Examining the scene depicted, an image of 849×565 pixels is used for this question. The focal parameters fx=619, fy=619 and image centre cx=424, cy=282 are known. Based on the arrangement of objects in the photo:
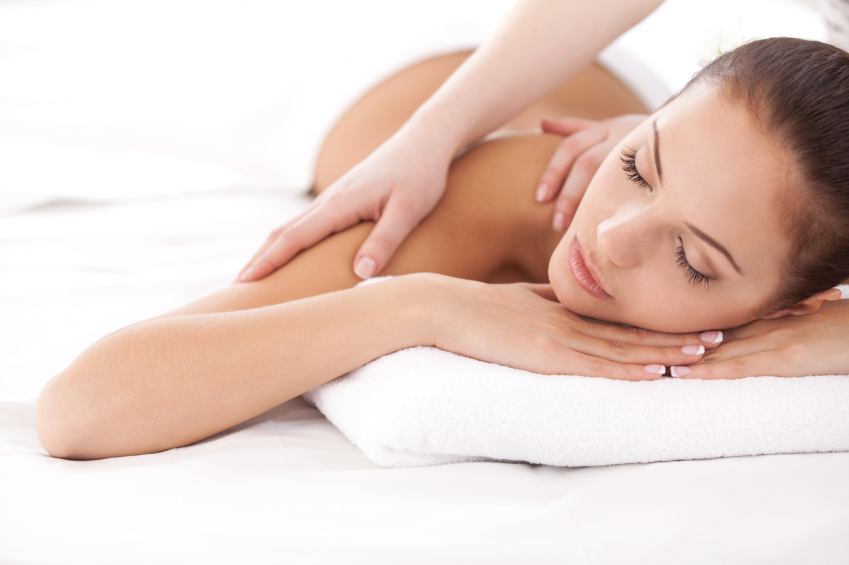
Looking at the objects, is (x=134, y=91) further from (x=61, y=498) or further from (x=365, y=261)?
(x=61, y=498)

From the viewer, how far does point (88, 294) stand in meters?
1.14

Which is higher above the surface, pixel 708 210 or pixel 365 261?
pixel 708 210

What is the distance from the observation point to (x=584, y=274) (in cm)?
89

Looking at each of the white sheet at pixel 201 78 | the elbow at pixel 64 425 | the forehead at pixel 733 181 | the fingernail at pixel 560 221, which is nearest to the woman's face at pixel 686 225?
the forehead at pixel 733 181

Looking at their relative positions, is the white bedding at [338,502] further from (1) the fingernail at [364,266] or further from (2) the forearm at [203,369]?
(1) the fingernail at [364,266]

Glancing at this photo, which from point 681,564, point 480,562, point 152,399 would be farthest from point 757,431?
point 152,399

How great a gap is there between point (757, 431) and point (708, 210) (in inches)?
10.6

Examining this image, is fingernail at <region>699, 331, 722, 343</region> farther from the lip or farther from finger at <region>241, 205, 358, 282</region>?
finger at <region>241, 205, 358, 282</region>

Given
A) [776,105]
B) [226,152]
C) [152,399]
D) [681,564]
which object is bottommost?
[681,564]

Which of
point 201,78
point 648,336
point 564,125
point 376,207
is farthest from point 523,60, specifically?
point 201,78

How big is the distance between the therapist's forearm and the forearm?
0.51 meters

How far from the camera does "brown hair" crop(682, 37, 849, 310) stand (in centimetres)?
72

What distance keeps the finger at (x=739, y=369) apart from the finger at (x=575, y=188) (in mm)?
412

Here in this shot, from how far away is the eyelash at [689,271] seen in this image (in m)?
0.79
